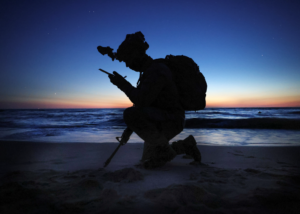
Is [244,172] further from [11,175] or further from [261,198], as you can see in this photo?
[11,175]

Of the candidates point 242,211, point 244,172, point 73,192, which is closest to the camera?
point 242,211

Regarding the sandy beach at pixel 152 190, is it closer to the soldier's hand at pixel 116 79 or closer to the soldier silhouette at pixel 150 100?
the soldier silhouette at pixel 150 100

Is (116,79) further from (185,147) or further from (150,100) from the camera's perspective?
(185,147)

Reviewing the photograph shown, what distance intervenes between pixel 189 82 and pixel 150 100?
2.02 ft

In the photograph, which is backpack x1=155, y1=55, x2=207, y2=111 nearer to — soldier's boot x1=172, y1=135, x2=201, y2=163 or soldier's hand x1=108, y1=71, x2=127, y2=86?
soldier's boot x1=172, y1=135, x2=201, y2=163

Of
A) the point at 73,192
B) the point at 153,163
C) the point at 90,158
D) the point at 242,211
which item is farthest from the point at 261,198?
the point at 90,158

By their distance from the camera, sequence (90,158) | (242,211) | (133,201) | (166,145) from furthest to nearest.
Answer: (90,158)
(166,145)
(133,201)
(242,211)

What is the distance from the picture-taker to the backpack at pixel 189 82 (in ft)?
7.40

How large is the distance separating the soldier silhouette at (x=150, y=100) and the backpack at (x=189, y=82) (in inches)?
4.4

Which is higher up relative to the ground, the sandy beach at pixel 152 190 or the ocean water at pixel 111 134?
the sandy beach at pixel 152 190

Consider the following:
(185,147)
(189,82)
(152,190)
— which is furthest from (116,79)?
(185,147)

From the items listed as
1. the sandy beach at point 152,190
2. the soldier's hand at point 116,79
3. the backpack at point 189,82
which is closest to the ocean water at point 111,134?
the sandy beach at point 152,190

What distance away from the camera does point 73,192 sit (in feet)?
A: 5.08

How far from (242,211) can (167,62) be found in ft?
6.16
